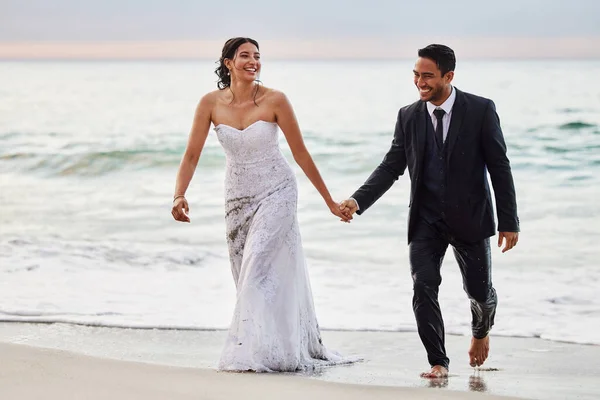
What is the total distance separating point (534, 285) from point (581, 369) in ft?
12.2

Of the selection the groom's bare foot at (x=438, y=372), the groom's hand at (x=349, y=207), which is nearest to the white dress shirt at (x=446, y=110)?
the groom's hand at (x=349, y=207)

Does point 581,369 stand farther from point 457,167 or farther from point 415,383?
point 457,167

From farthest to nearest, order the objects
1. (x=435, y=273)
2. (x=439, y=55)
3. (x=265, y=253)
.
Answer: (x=265, y=253), (x=435, y=273), (x=439, y=55)

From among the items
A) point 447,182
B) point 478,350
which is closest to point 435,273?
point 447,182

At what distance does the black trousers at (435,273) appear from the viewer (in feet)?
18.8

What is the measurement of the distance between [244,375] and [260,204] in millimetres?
1038

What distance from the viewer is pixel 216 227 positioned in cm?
1498

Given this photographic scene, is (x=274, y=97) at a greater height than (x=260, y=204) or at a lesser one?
greater

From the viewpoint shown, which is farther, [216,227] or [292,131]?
[216,227]

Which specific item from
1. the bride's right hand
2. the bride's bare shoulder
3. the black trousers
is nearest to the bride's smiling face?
the bride's bare shoulder

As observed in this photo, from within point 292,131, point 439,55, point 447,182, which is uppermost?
point 439,55

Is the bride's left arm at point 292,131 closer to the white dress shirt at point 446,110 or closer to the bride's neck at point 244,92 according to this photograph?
the bride's neck at point 244,92

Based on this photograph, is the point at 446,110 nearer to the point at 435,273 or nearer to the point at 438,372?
the point at 435,273

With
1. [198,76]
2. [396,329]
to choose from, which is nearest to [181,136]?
[396,329]
